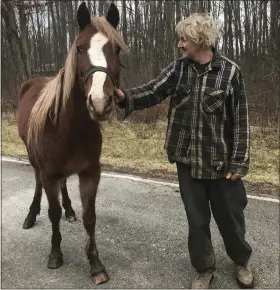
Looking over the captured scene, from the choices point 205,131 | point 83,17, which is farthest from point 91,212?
point 83,17

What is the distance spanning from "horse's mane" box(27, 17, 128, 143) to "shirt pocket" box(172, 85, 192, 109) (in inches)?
18.8

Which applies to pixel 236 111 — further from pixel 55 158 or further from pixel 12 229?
pixel 12 229

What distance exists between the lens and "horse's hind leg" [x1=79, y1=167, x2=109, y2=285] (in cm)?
308

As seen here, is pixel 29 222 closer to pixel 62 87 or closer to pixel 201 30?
pixel 62 87

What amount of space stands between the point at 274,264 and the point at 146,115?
599 cm

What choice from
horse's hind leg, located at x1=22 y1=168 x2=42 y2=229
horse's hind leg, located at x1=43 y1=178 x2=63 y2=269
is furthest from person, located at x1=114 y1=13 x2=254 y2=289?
horse's hind leg, located at x1=22 y1=168 x2=42 y2=229

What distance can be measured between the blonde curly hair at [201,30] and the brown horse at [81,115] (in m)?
0.44

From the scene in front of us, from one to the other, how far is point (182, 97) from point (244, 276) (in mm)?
1485

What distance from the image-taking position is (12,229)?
4.07m

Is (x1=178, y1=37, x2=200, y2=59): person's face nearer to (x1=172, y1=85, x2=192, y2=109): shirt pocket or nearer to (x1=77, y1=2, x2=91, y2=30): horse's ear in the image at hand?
(x1=172, y1=85, x2=192, y2=109): shirt pocket

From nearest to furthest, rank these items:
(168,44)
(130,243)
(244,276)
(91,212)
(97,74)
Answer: (97,74) < (244,276) < (91,212) < (130,243) < (168,44)

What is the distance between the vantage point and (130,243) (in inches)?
144

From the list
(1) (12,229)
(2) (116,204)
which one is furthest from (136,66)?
(1) (12,229)

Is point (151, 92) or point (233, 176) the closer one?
point (233, 176)
